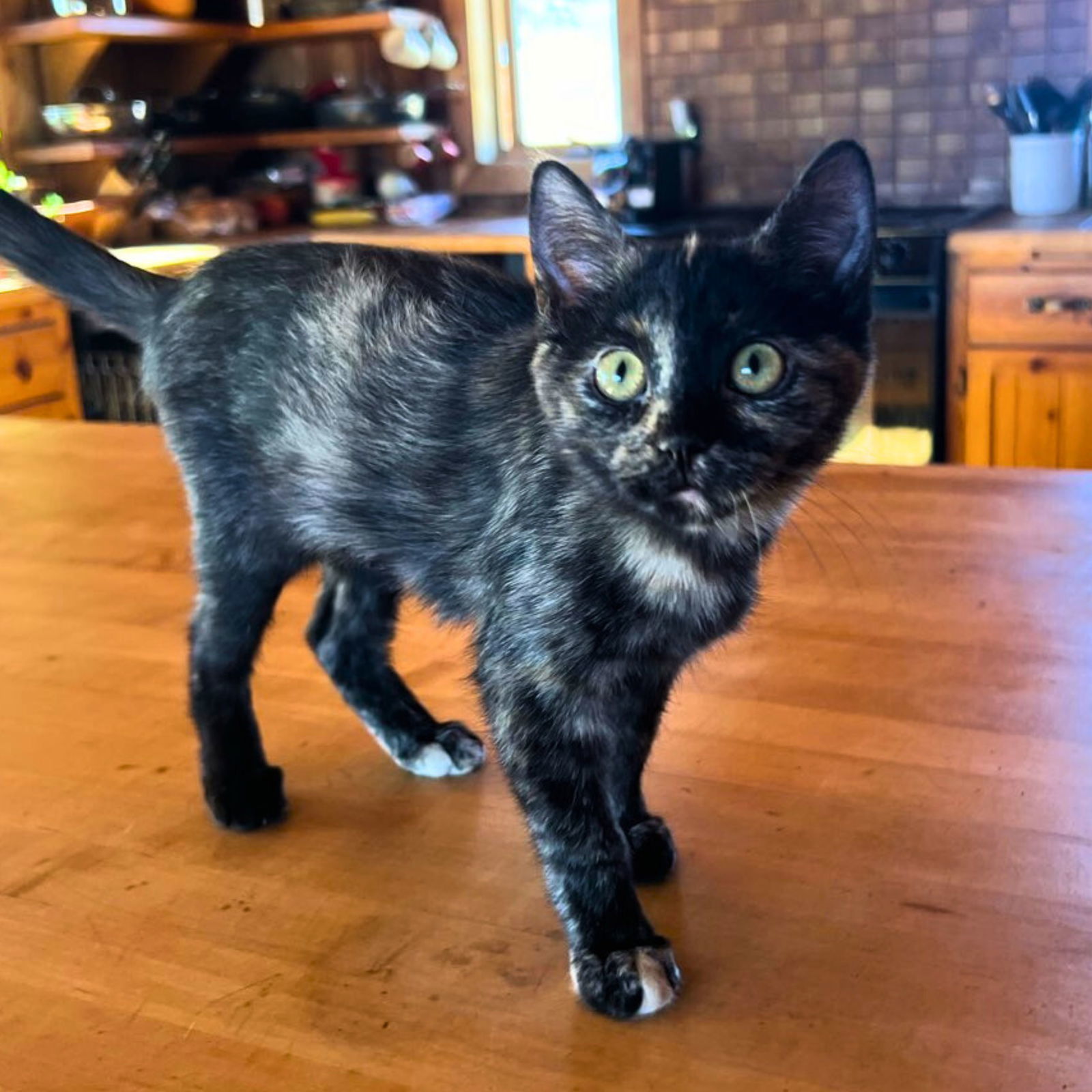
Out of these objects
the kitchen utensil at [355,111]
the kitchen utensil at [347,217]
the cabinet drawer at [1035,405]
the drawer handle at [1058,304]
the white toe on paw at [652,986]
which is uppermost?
the kitchen utensil at [355,111]

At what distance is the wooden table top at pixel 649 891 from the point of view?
64 centimetres

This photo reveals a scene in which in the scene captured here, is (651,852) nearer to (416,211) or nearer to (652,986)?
(652,986)

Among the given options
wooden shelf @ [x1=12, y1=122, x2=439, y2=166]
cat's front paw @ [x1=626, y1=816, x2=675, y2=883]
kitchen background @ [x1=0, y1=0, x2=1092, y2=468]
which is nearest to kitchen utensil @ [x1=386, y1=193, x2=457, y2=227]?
kitchen background @ [x1=0, y1=0, x2=1092, y2=468]

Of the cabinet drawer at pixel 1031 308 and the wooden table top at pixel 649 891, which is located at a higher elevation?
the cabinet drawer at pixel 1031 308

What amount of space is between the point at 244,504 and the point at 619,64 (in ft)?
9.16

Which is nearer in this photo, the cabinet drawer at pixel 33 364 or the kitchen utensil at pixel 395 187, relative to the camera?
the cabinet drawer at pixel 33 364

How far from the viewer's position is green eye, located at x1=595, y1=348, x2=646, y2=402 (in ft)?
2.57

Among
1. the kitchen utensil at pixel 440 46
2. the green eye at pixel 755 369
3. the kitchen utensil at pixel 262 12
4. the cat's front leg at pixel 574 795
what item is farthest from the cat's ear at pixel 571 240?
the kitchen utensil at pixel 262 12

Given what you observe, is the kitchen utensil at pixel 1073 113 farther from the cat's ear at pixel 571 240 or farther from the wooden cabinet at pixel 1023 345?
the cat's ear at pixel 571 240

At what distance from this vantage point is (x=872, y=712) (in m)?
0.99

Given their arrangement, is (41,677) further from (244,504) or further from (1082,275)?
(1082,275)

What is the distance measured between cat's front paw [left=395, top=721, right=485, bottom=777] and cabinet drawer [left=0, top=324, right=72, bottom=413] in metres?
2.17

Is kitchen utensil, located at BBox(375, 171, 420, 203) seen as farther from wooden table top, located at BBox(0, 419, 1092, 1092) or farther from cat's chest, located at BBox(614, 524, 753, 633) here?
cat's chest, located at BBox(614, 524, 753, 633)

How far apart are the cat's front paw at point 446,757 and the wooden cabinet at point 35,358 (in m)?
2.09
